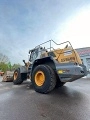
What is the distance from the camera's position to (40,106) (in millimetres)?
4668

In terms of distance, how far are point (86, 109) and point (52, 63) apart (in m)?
3.05

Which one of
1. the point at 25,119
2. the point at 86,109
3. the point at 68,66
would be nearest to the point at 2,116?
the point at 25,119

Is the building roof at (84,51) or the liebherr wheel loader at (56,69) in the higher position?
the building roof at (84,51)

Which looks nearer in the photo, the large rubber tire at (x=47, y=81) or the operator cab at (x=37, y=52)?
the large rubber tire at (x=47, y=81)

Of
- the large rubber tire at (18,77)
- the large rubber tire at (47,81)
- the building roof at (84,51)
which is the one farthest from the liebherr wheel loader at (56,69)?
the building roof at (84,51)

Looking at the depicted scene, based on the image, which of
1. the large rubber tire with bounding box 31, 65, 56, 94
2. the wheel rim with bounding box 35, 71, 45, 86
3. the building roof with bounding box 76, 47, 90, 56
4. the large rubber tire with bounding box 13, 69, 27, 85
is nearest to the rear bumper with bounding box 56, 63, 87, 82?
the large rubber tire with bounding box 31, 65, 56, 94

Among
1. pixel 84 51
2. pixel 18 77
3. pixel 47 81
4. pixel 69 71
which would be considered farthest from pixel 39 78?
pixel 84 51

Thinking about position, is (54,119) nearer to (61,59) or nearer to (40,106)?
(40,106)

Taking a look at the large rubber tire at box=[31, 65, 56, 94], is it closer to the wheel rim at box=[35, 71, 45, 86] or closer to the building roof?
the wheel rim at box=[35, 71, 45, 86]

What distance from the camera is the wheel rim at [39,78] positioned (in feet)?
22.7

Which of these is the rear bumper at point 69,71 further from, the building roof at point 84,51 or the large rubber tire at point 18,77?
the building roof at point 84,51

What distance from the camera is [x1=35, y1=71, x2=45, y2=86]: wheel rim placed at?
6.92 meters

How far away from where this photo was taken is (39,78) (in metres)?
7.27

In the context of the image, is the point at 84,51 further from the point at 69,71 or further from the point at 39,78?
the point at 69,71
